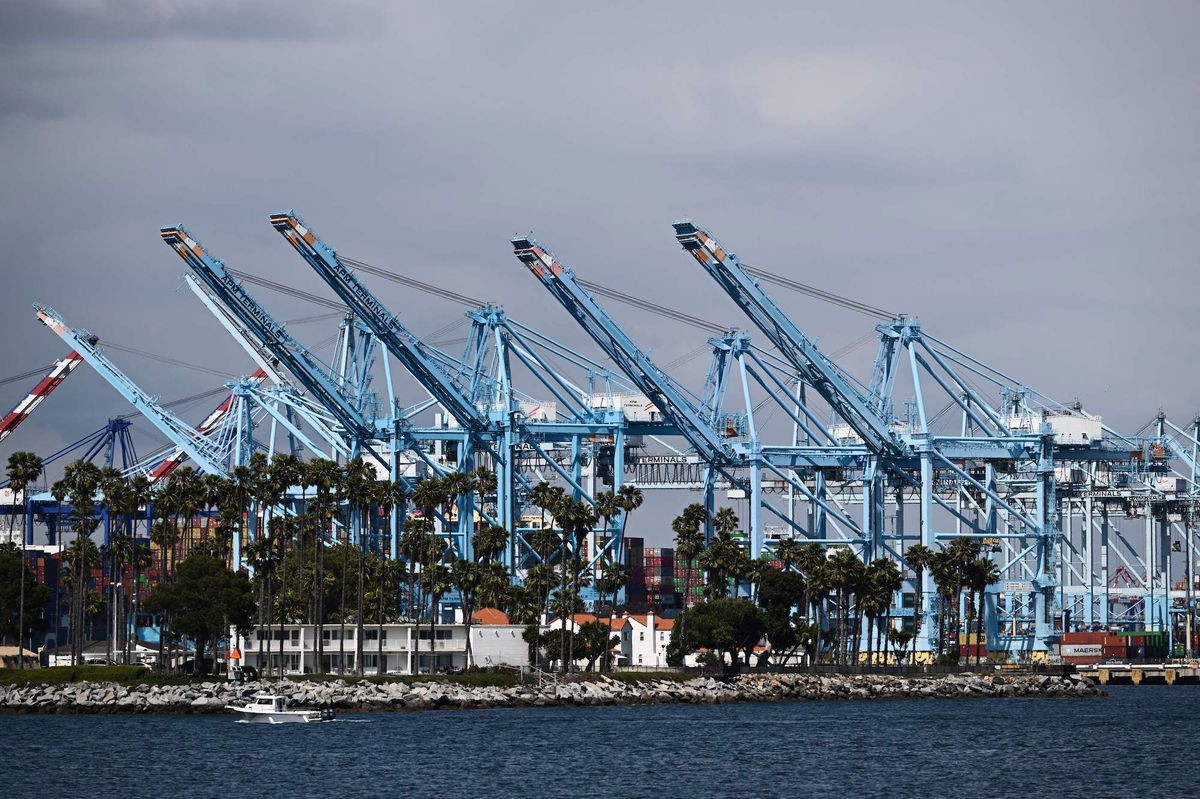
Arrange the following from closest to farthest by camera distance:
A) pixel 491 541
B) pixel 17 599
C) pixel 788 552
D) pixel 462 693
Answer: pixel 462 693, pixel 17 599, pixel 491 541, pixel 788 552

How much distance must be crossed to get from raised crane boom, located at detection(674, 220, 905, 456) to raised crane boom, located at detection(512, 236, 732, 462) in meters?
7.57

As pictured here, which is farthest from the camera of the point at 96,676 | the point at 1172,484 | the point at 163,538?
the point at 1172,484

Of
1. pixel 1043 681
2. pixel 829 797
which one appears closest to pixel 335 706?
pixel 829 797

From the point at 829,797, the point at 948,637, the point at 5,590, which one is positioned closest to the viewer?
the point at 829,797

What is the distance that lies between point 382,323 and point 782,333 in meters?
25.9

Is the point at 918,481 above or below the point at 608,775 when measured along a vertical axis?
above

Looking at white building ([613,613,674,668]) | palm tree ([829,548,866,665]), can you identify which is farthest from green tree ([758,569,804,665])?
white building ([613,613,674,668])

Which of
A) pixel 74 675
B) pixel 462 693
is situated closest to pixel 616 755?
pixel 462 693

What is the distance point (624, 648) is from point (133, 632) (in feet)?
109

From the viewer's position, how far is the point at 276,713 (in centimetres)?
9256

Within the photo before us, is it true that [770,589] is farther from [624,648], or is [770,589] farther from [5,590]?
[5,590]

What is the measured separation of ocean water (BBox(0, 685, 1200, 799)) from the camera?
2697 inches

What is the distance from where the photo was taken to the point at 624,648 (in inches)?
5197

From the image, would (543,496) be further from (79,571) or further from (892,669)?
(79,571)
